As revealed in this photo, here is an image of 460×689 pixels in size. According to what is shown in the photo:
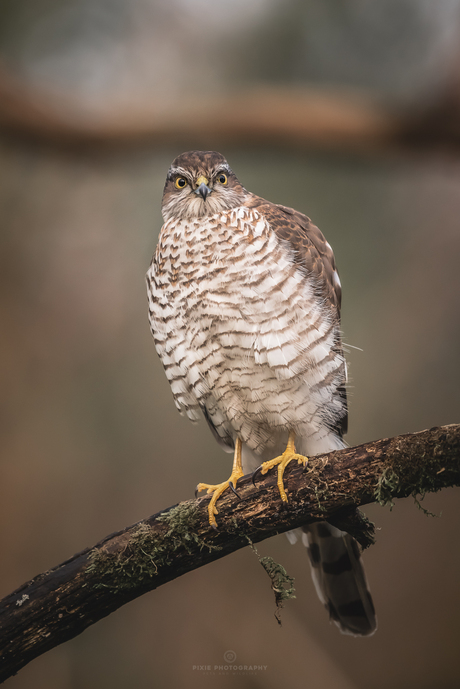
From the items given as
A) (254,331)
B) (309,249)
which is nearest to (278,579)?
(254,331)

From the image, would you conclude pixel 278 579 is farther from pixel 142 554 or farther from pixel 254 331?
pixel 254 331

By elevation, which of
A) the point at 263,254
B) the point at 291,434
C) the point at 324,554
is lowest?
the point at 324,554

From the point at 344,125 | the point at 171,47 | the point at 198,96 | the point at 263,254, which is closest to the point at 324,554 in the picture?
the point at 263,254

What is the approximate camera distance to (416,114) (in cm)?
295

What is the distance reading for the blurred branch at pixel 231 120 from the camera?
3027 mm

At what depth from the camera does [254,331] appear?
2.21 meters

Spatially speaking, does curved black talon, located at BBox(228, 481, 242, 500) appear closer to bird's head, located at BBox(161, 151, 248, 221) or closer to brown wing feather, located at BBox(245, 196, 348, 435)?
brown wing feather, located at BBox(245, 196, 348, 435)

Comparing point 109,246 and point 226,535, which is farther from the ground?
point 109,246

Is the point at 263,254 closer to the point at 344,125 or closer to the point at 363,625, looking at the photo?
the point at 344,125

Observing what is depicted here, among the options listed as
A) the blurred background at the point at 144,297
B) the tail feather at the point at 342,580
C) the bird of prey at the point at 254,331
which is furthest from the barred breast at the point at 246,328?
the blurred background at the point at 144,297

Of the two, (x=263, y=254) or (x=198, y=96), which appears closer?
(x=263, y=254)

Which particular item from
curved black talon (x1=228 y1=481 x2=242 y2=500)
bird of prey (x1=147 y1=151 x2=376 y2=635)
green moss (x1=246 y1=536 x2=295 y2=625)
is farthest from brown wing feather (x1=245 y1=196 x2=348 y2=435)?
green moss (x1=246 y1=536 x2=295 y2=625)

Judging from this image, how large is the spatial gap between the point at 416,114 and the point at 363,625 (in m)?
2.65

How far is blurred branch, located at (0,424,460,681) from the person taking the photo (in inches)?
68.3
